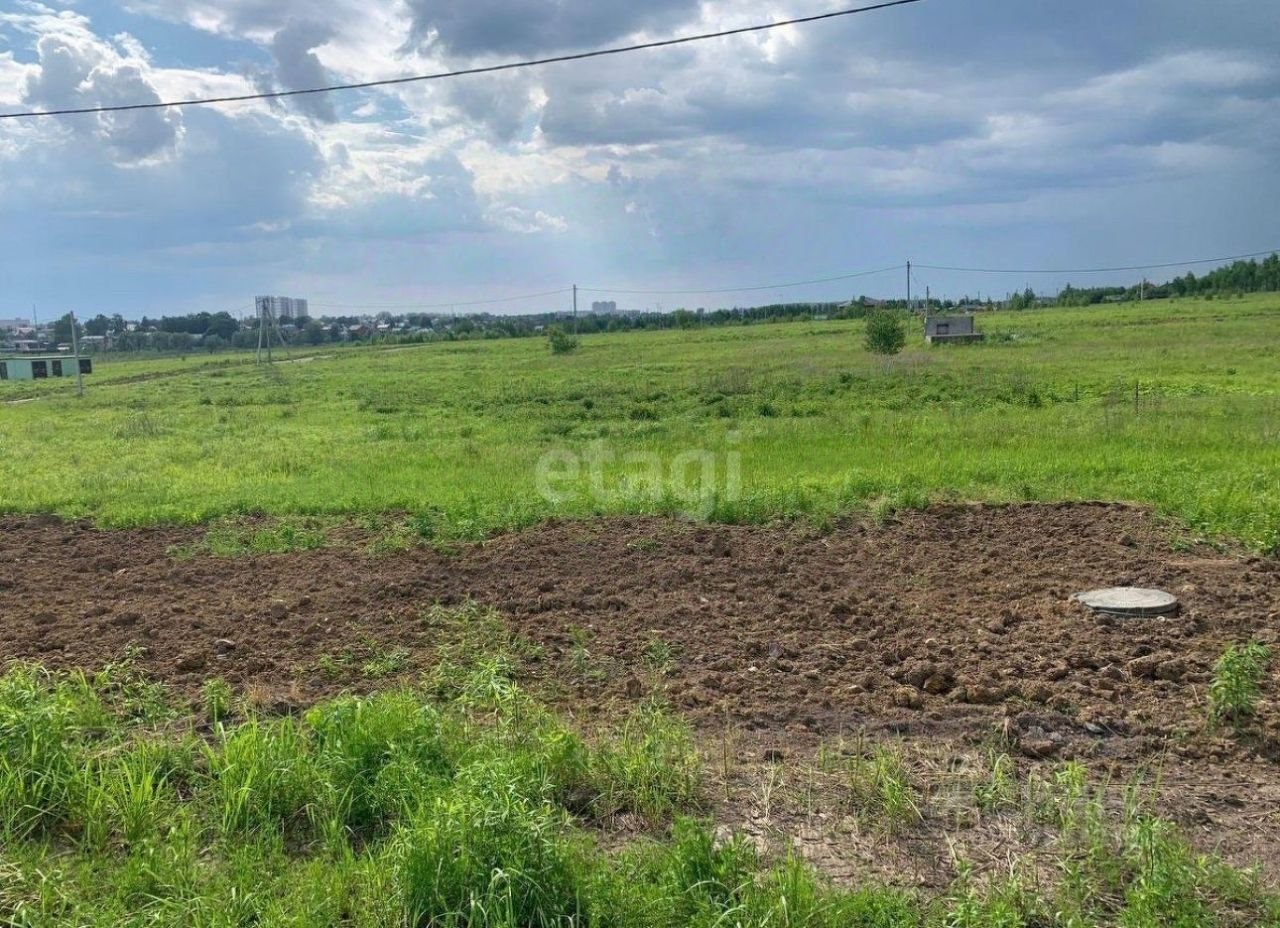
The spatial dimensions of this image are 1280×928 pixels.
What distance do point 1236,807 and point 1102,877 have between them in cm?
99

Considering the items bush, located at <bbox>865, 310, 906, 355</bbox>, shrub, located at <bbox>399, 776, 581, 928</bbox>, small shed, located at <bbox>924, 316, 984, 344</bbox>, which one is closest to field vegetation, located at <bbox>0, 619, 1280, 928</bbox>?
shrub, located at <bbox>399, 776, 581, 928</bbox>

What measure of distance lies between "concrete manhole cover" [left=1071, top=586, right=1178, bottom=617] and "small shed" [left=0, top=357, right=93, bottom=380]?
175 feet

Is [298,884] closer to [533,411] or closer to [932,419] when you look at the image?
[932,419]

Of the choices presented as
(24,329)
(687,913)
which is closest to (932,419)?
(687,913)

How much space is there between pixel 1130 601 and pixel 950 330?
168ft

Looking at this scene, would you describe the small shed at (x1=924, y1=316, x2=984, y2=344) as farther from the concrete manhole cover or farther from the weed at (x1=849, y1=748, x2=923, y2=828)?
the weed at (x1=849, y1=748, x2=923, y2=828)

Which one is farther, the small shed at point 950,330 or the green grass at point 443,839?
the small shed at point 950,330

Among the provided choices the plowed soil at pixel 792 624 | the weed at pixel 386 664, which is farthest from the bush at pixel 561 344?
the weed at pixel 386 664

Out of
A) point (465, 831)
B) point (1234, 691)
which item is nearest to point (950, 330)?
point (1234, 691)

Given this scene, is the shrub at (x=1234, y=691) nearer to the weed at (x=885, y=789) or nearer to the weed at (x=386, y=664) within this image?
the weed at (x=885, y=789)

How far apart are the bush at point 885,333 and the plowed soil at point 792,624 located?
29.0 meters

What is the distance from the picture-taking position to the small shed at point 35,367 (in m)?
48.2

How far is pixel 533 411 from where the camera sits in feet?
72.7

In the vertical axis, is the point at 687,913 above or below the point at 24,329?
below
